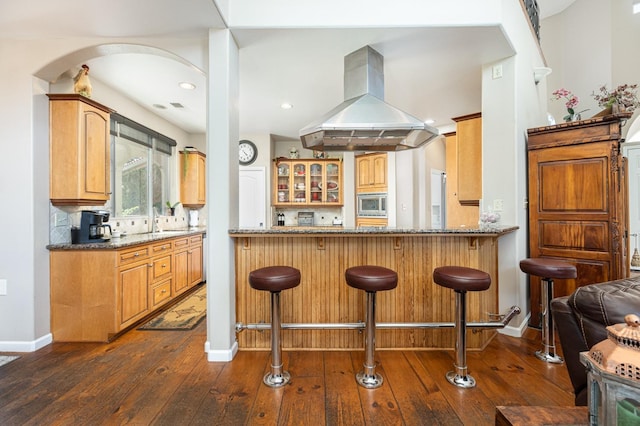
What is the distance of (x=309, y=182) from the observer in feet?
18.2

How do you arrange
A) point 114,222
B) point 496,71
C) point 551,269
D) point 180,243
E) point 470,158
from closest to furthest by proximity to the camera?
point 551,269 < point 496,71 < point 470,158 < point 114,222 < point 180,243

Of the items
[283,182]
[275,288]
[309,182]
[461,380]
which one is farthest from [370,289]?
[283,182]

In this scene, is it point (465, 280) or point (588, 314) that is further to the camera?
point (465, 280)

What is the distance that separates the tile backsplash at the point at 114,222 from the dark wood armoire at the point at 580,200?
4465 mm

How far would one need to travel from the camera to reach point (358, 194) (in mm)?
5480

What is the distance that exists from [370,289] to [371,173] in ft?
12.3

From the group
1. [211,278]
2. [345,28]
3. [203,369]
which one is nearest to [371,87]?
[345,28]

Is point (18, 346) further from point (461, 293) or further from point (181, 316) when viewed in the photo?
point (461, 293)

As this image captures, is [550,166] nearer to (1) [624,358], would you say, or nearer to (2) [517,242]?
(2) [517,242]

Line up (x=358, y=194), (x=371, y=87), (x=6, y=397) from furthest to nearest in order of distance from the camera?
(x=358, y=194) → (x=371, y=87) → (x=6, y=397)

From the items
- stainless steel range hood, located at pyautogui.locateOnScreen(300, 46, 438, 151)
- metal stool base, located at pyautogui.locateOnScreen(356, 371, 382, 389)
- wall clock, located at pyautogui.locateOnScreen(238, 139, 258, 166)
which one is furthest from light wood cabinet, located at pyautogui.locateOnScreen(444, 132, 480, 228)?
wall clock, located at pyautogui.locateOnScreen(238, 139, 258, 166)

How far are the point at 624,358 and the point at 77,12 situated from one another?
11.0 feet

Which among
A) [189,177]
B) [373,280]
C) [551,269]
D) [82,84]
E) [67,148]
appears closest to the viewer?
[373,280]

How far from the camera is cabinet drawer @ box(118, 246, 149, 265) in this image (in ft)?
8.78
